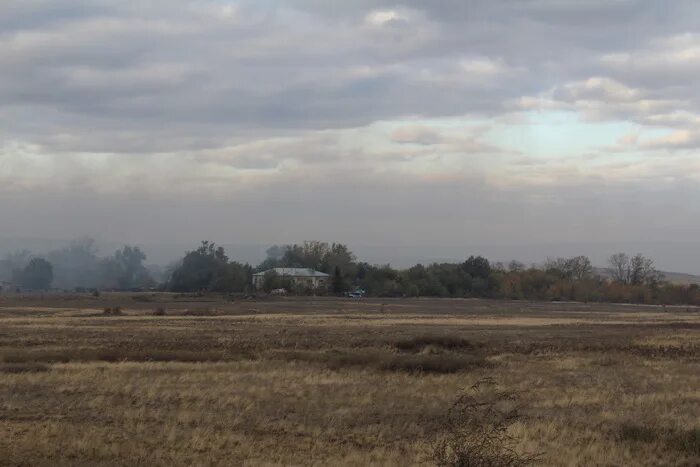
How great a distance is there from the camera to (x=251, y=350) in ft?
104

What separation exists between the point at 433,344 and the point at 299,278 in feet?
406

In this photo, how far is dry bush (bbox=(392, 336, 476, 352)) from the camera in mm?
33406

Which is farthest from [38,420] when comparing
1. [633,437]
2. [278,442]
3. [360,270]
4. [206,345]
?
[360,270]

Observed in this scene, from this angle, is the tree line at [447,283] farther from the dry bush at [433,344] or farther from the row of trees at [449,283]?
the dry bush at [433,344]

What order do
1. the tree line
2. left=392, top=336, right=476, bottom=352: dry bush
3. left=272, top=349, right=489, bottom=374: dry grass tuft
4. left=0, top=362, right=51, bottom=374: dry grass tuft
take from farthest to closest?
the tree line → left=392, top=336, right=476, bottom=352: dry bush → left=272, top=349, right=489, bottom=374: dry grass tuft → left=0, top=362, right=51, bottom=374: dry grass tuft

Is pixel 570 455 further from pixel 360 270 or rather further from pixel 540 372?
pixel 360 270

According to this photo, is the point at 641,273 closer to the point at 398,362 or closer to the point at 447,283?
the point at 447,283

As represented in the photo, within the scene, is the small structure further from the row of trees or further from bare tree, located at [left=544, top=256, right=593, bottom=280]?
bare tree, located at [left=544, top=256, right=593, bottom=280]

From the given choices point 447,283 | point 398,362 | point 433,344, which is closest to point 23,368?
point 398,362

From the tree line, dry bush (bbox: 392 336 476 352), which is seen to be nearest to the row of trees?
the tree line

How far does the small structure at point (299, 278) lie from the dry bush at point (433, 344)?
110900 millimetres

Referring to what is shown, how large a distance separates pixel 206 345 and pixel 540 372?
598 inches

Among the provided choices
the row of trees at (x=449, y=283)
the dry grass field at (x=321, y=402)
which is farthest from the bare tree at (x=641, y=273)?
the dry grass field at (x=321, y=402)

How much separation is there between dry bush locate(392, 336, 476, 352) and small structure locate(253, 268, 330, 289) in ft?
364
